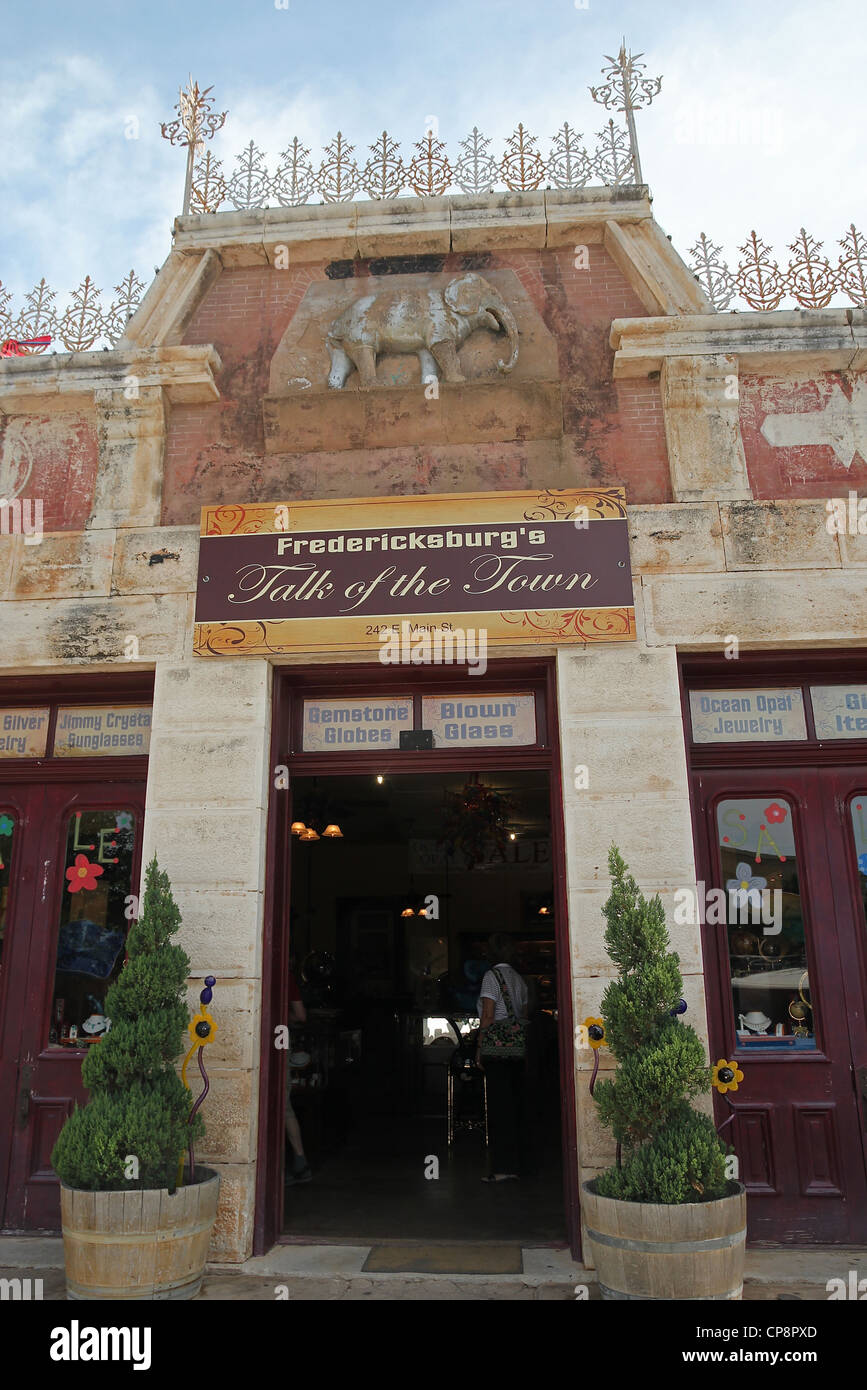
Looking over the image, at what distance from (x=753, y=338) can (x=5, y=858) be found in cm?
672

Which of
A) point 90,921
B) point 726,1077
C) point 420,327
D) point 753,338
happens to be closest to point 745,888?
point 726,1077

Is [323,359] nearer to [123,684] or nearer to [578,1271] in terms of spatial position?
[123,684]

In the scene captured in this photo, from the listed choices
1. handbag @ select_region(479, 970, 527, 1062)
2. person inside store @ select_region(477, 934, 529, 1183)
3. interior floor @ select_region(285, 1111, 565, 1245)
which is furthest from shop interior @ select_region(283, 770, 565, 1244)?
handbag @ select_region(479, 970, 527, 1062)

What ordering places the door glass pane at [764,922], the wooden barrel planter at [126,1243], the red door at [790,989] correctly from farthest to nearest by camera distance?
1. the door glass pane at [764,922]
2. the red door at [790,989]
3. the wooden barrel planter at [126,1243]

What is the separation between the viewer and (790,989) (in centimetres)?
623

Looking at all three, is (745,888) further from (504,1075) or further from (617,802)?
(504,1075)

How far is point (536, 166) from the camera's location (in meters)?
7.66

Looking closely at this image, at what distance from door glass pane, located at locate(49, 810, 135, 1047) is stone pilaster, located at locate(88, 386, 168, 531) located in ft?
7.32

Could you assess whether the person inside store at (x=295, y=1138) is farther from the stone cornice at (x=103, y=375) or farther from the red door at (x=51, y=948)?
the stone cornice at (x=103, y=375)

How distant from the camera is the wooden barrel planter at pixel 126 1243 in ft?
15.5

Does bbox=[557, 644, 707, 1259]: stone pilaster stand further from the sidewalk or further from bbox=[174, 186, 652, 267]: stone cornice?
bbox=[174, 186, 652, 267]: stone cornice

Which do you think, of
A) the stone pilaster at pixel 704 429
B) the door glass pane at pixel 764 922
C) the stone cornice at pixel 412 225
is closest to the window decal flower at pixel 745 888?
the door glass pane at pixel 764 922

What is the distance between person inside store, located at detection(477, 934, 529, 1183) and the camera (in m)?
7.92
